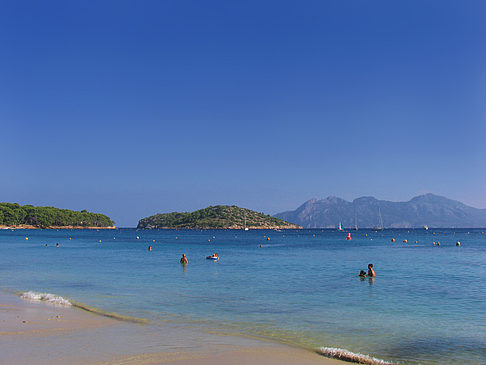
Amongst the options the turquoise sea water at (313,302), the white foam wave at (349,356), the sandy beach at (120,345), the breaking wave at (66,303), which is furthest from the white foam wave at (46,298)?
the white foam wave at (349,356)

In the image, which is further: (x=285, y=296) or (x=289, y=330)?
(x=285, y=296)

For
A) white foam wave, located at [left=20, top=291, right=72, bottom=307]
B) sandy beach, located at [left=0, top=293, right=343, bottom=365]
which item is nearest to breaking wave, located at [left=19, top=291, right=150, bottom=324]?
white foam wave, located at [left=20, top=291, right=72, bottom=307]

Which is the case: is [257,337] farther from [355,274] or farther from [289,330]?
[355,274]

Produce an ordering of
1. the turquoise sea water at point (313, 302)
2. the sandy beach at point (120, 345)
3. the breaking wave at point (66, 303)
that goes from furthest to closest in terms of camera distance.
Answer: the breaking wave at point (66, 303)
the turquoise sea water at point (313, 302)
the sandy beach at point (120, 345)

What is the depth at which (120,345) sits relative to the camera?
1514cm

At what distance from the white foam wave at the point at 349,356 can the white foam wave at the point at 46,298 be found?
51.0 feet

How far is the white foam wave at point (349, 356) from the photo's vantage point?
13883mm

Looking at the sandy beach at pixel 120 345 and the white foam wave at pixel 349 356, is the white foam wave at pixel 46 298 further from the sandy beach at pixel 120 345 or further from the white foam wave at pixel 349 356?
the white foam wave at pixel 349 356

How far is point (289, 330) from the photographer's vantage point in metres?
18.4

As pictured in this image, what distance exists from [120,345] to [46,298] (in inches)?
497

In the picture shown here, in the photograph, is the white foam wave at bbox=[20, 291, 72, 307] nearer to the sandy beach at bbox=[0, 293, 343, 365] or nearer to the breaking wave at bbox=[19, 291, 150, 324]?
the breaking wave at bbox=[19, 291, 150, 324]

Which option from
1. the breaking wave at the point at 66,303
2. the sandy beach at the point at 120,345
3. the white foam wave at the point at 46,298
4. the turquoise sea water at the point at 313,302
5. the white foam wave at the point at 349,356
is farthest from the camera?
the white foam wave at the point at 46,298

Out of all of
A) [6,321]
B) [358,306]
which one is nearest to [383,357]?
[358,306]

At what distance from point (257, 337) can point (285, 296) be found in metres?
10.3
